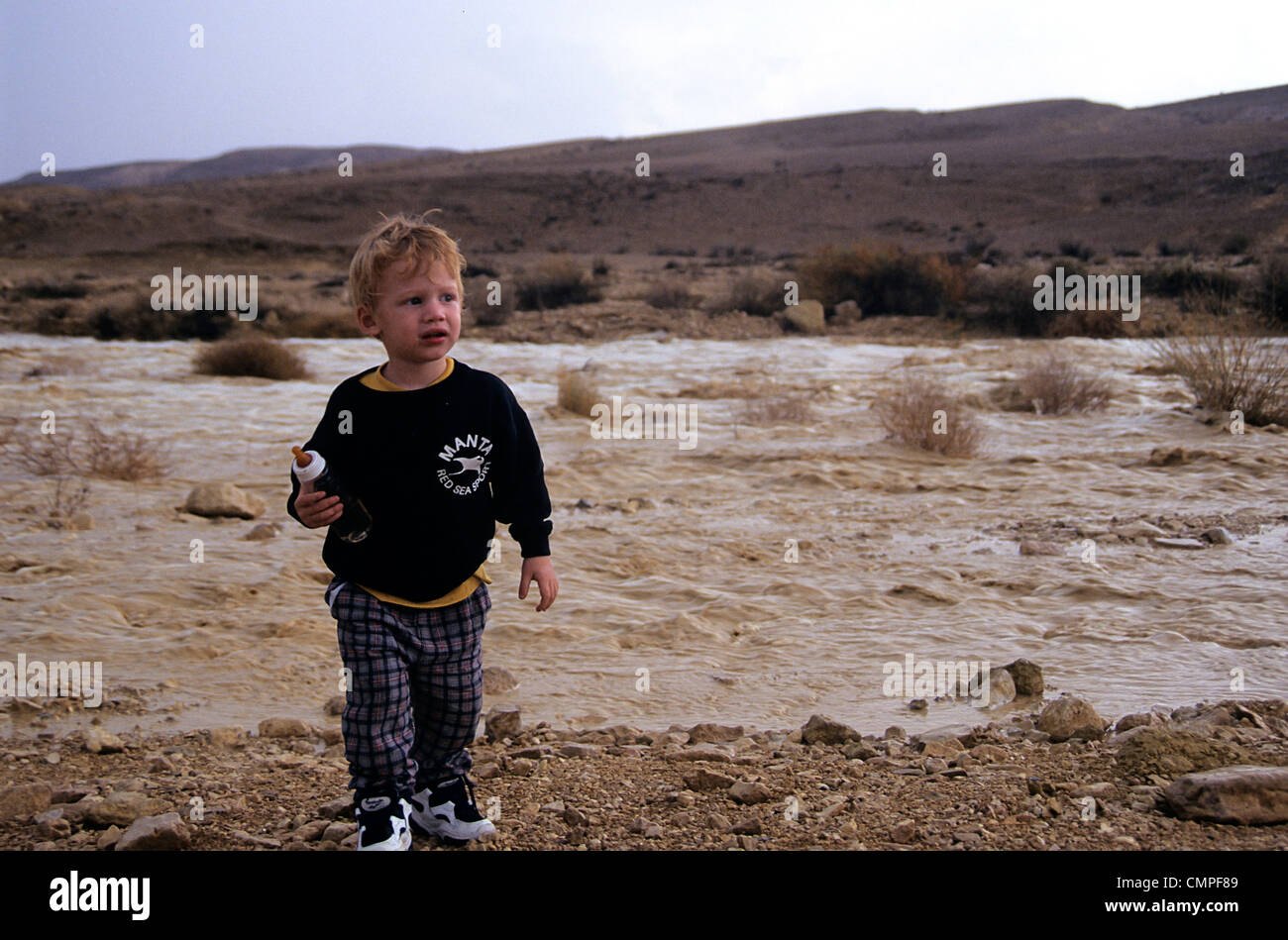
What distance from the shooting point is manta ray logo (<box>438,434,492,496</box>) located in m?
2.62

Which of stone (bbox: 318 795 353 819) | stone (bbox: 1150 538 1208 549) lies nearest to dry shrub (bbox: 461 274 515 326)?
stone (bbox: 1150 538 1208 549)

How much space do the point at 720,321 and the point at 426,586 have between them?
15.2 metres

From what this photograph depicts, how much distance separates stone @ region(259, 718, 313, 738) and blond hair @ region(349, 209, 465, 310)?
1.70 metres

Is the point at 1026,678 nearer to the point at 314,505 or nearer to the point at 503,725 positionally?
the point at 503,725

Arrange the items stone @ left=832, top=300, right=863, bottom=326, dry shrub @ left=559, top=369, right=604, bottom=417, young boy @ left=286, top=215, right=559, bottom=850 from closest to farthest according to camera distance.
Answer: young boy @ left=286, top=215, right=559, bottom=850 < dry shrub @ left=559, top=369, right=604, bottom=417 < stone @ left=832, top=300, right=863, bottom=326

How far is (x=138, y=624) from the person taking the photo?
203 inches

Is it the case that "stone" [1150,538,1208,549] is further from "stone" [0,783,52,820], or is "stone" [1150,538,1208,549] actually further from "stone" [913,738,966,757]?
"stone" [0,783,52,820]

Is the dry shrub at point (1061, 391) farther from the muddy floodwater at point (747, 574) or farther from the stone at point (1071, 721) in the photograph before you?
the stone at point (1071, 721)

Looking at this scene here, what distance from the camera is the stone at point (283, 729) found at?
3.78m

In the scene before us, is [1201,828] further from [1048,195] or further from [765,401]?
[1048,195]

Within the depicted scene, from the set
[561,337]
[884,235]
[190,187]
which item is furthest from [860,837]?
[190,187]

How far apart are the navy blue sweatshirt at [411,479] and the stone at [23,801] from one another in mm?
1073

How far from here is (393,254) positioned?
2.56 metres

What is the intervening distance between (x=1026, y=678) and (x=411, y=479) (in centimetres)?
248
